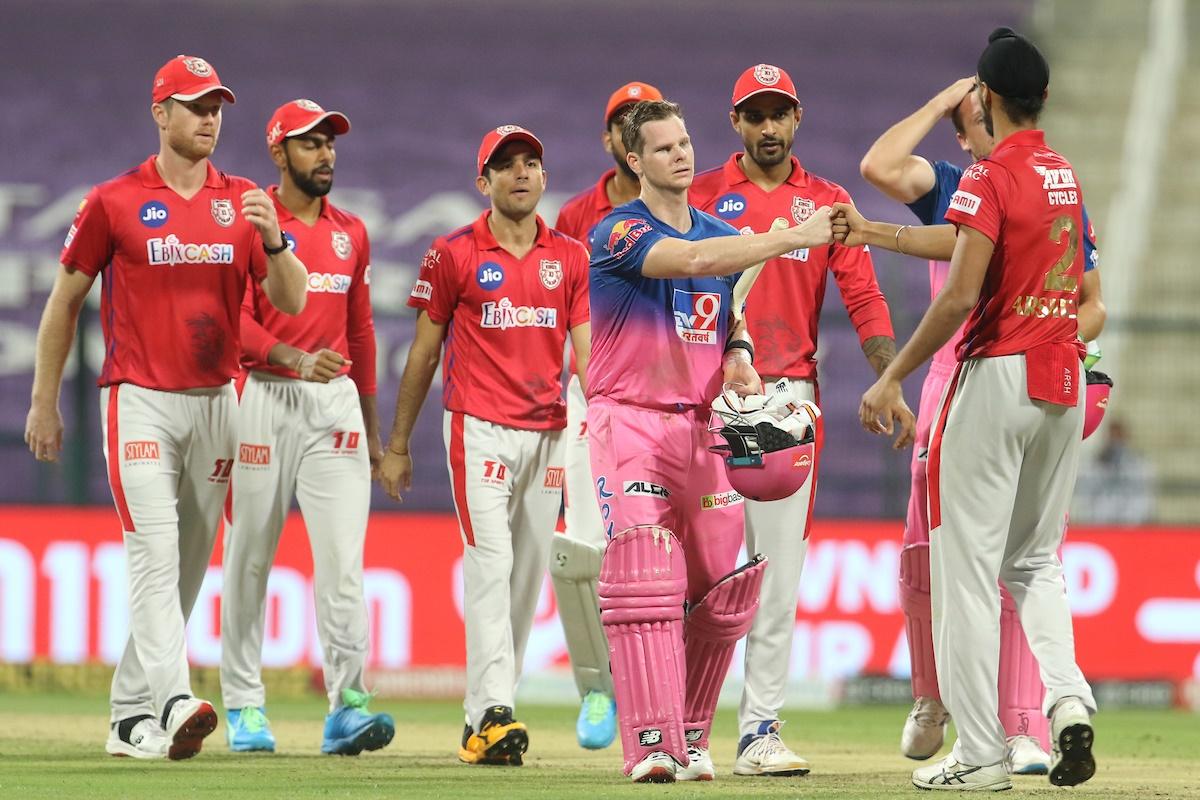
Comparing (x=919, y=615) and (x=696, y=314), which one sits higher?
(x=696, y=314)

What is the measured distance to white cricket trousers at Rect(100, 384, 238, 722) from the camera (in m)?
7.52

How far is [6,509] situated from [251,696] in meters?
4.24

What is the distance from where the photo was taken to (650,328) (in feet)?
22.2

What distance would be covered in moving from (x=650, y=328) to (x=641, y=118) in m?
0.75

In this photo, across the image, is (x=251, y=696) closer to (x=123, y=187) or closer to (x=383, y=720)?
(x=383, y=720)

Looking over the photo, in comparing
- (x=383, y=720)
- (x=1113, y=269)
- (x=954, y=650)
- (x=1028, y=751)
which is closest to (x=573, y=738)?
(x=383, y=720)

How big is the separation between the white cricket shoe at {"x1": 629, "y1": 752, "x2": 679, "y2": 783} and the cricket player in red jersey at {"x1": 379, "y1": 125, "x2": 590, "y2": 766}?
53.9 inches

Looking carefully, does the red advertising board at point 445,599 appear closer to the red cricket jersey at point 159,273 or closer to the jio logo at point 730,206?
the red cricket jersey at point 159,273

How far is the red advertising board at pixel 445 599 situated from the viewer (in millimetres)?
11766

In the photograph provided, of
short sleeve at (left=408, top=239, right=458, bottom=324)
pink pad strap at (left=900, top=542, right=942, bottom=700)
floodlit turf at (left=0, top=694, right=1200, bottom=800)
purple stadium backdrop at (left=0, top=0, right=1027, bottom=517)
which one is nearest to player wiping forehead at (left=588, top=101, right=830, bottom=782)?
floodlit turf at (left=0, top=694, right=1200, bottom=800)

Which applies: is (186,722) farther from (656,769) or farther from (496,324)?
(496,324)

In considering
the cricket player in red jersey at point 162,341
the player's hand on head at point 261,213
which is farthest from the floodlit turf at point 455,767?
the player's hand on head at point 261,213

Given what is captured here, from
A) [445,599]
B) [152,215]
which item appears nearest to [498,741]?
[152,215]

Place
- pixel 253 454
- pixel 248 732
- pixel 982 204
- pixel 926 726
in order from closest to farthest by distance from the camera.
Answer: pixel 982 204 < pixel 926 726 < pixel 248 732 < pixel 253 454
